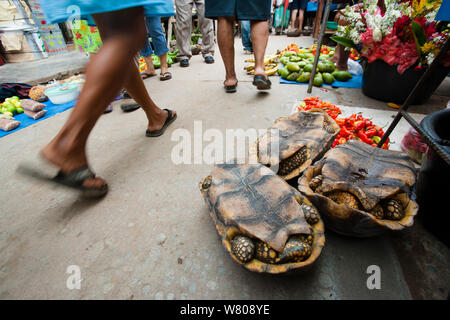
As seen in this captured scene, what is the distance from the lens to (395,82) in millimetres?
2170

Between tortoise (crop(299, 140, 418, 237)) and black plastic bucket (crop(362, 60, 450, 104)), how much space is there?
1678 mm

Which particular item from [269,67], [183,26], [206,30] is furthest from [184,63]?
[269,67]

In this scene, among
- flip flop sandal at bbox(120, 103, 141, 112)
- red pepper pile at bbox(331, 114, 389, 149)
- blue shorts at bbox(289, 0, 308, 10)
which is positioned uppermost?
blue shorts at bbox(289, 0, 308, 10)

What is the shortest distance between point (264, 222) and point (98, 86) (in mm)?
978

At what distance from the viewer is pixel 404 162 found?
0.97m

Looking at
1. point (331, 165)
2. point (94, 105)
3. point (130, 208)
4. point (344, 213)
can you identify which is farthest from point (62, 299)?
point (331, 165)

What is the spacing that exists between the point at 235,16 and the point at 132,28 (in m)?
1.81

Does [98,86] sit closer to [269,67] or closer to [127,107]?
[127,107]

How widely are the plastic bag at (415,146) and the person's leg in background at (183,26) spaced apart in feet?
13.4

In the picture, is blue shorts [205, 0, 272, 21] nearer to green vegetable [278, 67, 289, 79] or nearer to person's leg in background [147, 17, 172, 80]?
green vegetable [278, 67, 289, 79]

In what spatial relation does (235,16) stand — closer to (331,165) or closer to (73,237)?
(331,165)

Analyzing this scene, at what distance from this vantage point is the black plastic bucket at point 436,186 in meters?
0.85

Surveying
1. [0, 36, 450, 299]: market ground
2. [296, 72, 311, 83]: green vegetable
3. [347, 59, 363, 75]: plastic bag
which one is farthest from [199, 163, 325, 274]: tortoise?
[347, 59, 363, 75]: plastic bag

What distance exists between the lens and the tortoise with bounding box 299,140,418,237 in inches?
31.5
